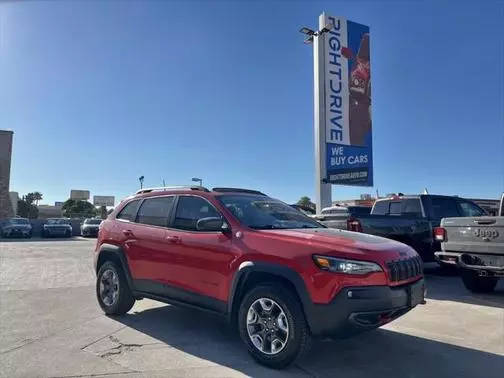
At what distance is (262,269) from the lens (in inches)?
182

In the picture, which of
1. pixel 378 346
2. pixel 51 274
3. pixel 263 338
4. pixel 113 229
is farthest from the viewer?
pixel 51 274

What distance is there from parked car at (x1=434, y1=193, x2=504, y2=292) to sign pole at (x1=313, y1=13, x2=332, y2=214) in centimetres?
1009

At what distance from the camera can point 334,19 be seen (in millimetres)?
19688

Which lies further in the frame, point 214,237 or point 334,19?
point 334,19

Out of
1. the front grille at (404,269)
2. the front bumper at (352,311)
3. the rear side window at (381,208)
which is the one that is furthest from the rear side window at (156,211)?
the rear side window at (381,208)

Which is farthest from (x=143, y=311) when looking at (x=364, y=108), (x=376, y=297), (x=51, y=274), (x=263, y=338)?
(x=364, y=108)

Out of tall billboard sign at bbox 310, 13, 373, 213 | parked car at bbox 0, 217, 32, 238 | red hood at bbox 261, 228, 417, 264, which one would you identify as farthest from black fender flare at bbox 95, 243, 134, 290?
parked car at bbox 0, 217, 32, 238

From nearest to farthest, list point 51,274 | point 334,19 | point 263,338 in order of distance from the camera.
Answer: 1. point 263,338
2. point 51,274
3. point 334,19

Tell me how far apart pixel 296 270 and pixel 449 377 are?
5.83 feet

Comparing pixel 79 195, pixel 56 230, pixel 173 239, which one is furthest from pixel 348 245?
pixel 79 195

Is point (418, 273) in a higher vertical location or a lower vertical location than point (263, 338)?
higher

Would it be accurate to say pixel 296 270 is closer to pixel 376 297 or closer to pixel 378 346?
Result: pixel 376 297

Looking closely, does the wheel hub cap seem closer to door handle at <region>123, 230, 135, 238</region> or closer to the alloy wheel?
door handle at <region>123, 230, 135, 238</region>

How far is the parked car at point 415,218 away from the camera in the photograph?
1021 cm
